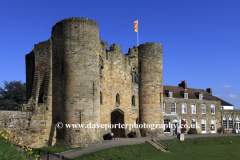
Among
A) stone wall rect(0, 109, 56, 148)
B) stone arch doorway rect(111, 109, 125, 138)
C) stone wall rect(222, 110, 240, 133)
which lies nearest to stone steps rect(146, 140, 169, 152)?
stone arch doorway rect(111, 109, 125, 138)

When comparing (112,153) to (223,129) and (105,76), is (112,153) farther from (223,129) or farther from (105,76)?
(223,129)

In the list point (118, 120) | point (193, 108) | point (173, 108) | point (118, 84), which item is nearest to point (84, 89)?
point (118, 84)

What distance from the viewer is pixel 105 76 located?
27.2 m

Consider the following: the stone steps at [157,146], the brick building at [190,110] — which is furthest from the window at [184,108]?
the stone steps at [157,146]

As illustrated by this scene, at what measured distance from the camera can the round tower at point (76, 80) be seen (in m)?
21.5

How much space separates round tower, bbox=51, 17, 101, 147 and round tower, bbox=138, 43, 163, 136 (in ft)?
31.0

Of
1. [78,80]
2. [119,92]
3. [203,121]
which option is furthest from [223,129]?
[78,80]

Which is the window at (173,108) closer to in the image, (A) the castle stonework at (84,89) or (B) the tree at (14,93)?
(A) the castle stonework at (84,89)

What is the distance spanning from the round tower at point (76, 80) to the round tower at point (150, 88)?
944 centimetres

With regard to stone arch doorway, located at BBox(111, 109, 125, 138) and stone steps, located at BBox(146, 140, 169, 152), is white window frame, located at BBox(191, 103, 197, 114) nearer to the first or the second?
stone arch doorway, located at BBox(111, 109, 125, 138)

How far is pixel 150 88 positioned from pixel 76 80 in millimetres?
11621

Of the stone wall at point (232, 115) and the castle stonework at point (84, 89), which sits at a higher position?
the castle stonework at point (84, 89)

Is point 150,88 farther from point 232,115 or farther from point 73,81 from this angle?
point 232,115

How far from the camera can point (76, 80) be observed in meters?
21.9
